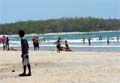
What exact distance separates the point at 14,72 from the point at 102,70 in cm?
353

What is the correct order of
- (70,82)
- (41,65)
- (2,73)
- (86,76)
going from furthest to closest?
(41,65)
(2,73)
(86,76)
(70,82)

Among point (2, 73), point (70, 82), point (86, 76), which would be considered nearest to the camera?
point (70, 82)

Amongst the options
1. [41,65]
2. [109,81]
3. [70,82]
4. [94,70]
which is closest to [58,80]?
[70,82]

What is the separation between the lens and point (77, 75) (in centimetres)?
1758

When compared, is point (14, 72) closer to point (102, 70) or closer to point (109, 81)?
point (102, 70)

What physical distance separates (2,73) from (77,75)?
3.31 metres

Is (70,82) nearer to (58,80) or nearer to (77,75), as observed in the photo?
(58,80)

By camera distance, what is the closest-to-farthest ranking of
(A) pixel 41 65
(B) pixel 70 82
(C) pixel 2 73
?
(B) pixel 70 82
(C) pixel 2 73
(A) pixel 41 65

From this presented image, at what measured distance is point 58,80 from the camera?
16.2 metres

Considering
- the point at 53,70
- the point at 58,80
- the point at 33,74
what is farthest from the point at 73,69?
the point at 58,80

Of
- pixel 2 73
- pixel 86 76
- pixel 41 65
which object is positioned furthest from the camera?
pixel 41 65

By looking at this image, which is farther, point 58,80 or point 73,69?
point 73,69

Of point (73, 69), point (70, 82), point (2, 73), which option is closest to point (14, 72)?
point (2, 73)

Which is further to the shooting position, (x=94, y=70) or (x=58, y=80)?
(x=94, y=70)
